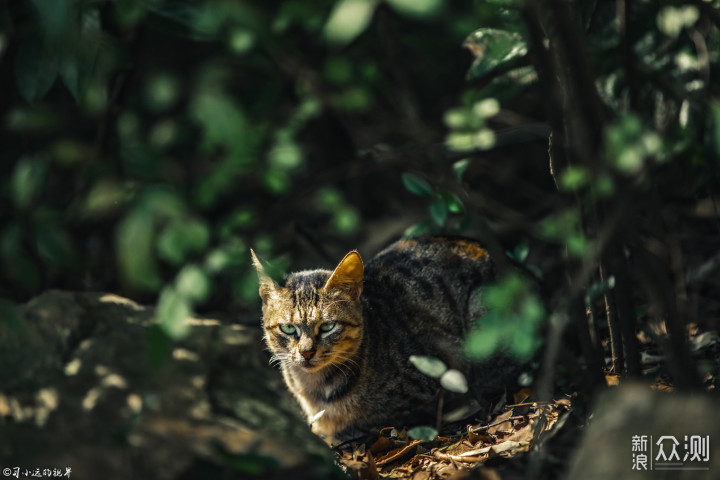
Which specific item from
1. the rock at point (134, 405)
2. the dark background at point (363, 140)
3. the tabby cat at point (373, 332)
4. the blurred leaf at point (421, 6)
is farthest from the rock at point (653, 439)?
the tabby cat at point (373, 332)

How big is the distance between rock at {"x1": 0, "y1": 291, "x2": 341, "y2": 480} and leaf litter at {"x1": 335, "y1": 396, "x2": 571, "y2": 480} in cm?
58

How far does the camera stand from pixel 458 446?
11.9 feet

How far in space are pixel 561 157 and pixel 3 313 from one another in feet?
7.41

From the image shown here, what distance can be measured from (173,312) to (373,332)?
2929mm

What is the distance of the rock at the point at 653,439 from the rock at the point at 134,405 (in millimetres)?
984

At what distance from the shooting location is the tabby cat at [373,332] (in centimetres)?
437

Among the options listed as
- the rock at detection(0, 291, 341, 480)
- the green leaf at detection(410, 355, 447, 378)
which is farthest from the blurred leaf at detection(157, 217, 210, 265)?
the green leaf at detection(410, 355, 447, 378)

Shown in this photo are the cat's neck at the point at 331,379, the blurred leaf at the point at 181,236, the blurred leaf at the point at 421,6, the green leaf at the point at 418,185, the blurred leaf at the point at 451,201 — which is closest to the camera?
the blurred leaf at the point at 421,6

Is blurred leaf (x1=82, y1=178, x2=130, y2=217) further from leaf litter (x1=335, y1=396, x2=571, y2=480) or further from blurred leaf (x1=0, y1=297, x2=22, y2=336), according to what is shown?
leaf litter (x1=335, y1=396, x2=571, y2=480)

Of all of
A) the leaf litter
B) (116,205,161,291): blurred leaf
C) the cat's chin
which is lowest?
the leaf litter

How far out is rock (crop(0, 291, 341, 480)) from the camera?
253cm

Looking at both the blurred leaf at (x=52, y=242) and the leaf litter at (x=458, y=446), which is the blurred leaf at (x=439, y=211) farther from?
the blurred leaf at (x=52, y=242)


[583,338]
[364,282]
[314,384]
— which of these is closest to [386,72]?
[364,282]

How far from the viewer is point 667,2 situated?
311 cm
